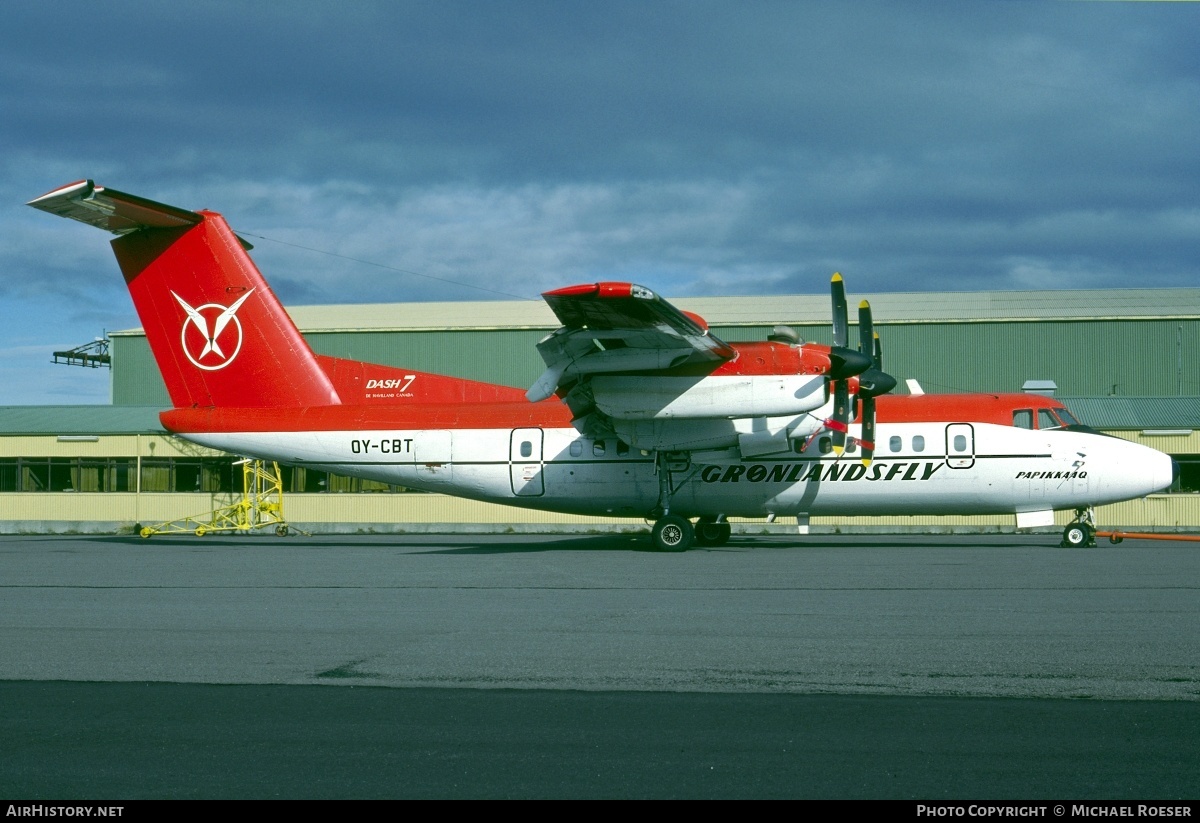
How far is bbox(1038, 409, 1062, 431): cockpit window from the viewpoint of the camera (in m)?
22.3

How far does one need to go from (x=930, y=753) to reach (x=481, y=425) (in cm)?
1829

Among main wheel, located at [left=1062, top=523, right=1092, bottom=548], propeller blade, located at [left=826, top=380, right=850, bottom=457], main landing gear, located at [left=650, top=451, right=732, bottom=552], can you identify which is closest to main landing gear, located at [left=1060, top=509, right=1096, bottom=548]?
main wheel, located at [left=1062, top=523, right=1092, bottom=548]

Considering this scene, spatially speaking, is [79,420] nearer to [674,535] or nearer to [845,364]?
[674,535]

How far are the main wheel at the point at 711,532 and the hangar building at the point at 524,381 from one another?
9910 millimetres

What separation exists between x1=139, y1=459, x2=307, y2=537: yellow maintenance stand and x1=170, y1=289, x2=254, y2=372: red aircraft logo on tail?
10.3 m

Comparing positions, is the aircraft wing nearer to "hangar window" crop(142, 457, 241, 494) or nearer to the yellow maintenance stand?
the yellow maintenance stand

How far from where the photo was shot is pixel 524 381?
43.9m

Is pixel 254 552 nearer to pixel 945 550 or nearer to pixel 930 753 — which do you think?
pixel 945 550

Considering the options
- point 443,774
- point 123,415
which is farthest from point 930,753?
point 123,415

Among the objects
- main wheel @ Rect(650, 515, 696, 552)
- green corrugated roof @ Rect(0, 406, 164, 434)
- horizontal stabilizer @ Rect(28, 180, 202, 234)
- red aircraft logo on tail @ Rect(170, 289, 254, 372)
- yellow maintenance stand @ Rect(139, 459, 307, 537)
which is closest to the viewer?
horizontal stabilizer @ Rect(28, 180, 202, 234)

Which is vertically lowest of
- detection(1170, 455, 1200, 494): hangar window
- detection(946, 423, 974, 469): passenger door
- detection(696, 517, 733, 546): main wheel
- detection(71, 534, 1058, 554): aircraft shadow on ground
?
detection(71, 534, 1058, 554): aircraft shadow on ground

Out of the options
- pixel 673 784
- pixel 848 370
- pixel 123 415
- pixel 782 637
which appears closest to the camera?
pixel 673 784

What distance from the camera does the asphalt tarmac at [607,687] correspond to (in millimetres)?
5422

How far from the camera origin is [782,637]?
1000 centimetres
